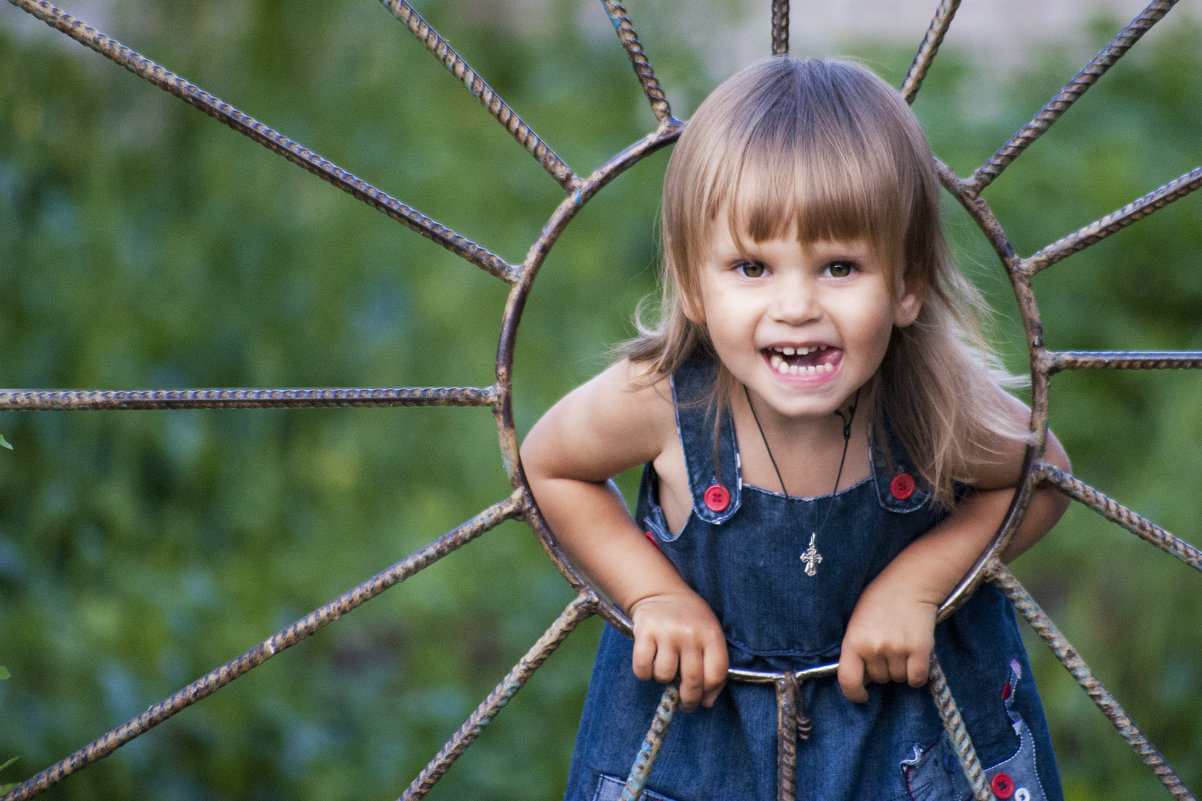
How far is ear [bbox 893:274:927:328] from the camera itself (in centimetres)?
115

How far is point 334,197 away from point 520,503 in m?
2.38

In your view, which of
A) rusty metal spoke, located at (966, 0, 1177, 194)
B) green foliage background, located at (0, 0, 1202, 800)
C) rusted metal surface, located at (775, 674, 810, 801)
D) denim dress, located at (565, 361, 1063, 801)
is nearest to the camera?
rusty metal spoke, located at (966, 0, 1177, 194)

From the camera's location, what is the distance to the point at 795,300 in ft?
3.43

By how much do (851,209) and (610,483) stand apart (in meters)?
0.37

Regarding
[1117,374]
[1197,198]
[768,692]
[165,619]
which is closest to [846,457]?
[768,692]

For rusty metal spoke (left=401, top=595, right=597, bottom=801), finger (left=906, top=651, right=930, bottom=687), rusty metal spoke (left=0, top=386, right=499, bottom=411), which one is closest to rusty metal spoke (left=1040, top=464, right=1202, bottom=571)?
finger (left=906, top=651, right=930, bottom=687)

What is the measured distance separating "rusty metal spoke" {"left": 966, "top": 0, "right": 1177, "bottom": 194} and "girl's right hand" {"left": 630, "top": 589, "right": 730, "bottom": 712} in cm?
43

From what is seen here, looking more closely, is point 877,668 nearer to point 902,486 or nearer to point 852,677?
point 852,677

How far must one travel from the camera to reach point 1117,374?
295 centimetres

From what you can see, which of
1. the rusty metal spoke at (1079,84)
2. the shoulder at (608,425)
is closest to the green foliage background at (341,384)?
the shoulder at (608,425)

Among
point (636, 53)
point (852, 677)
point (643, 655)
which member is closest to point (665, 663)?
point (643, 655)

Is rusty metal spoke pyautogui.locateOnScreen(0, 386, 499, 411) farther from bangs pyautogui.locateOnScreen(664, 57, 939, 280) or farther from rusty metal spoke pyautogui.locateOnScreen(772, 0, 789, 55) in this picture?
rusty metal spoke pyautogui.locateOnScreen(772, 0, 789, 55)

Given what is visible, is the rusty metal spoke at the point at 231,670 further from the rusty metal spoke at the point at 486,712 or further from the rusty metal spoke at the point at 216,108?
the rusty metal spoke at the point at 216,108

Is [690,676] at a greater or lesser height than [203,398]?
lesser
